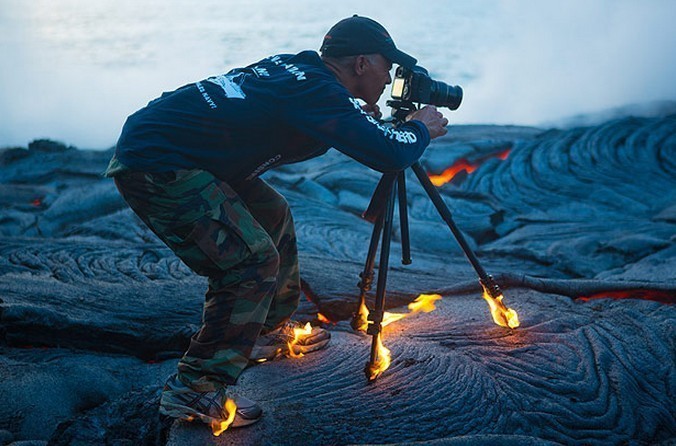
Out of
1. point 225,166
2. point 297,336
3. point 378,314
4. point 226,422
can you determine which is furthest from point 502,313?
Answer: point 225,166

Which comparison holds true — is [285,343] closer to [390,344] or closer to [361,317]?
[361,317]

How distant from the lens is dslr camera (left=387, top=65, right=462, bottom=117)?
2.90 m

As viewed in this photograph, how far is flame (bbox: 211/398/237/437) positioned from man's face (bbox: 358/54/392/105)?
1.38m

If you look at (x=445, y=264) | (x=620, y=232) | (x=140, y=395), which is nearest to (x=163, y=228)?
(x=140, y=395)

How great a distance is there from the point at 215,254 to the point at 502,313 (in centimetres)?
160

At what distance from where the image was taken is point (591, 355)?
313 cm

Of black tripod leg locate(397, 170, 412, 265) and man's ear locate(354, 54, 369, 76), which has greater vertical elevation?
man's ear locate(354, 54, 369, 76)

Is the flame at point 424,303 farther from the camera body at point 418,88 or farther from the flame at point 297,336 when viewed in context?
the camera body at point 418,88

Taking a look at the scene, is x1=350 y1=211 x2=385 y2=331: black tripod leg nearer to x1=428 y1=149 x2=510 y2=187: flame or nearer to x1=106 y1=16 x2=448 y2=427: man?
x1=106 y1=16 x2=448 y2=427: man

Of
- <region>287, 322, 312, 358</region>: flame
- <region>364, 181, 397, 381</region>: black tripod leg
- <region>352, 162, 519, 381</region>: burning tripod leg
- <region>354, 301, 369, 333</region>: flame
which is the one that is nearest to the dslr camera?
<region>352, 162, 519, 381</region>: burning tripod leg

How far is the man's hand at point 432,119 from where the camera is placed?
2869 millimetres

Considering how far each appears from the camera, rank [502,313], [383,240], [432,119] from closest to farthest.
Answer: [432,119], [383,240], [502,313]

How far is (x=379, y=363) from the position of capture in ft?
9.93

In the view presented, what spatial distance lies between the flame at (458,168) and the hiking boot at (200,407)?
6527 millimetres
